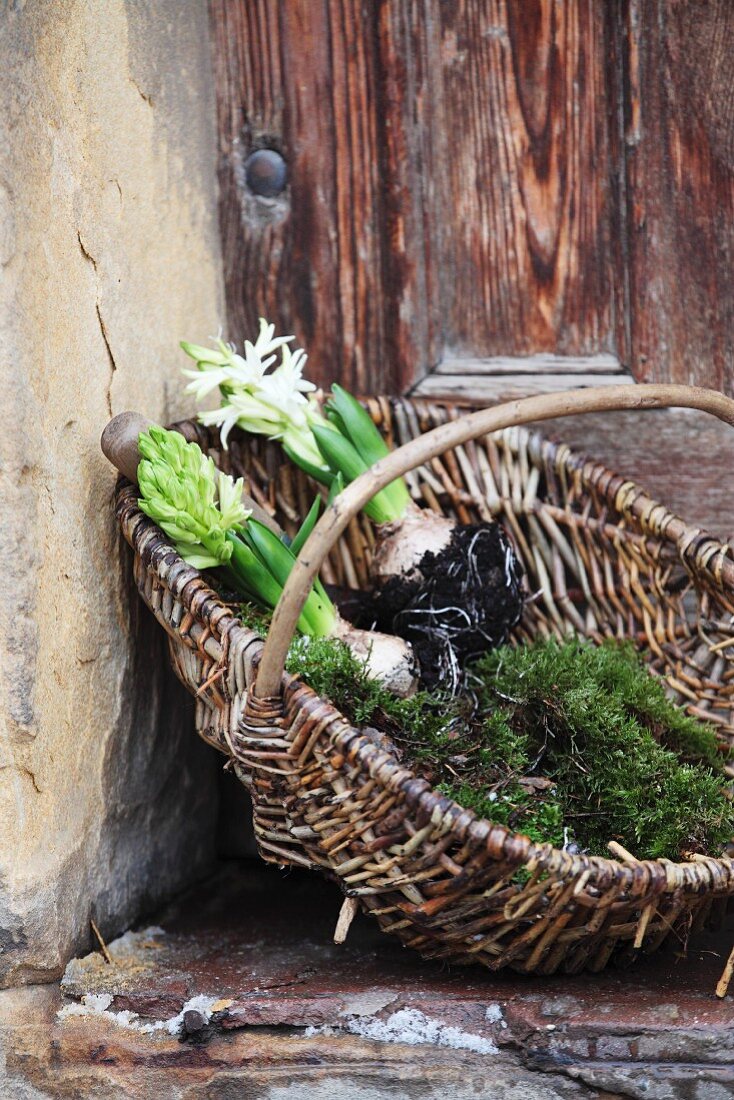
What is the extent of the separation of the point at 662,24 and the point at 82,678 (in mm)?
1187

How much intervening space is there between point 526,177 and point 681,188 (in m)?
0.22

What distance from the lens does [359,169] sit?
1596 mm

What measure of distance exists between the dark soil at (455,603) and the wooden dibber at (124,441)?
0.37 meters

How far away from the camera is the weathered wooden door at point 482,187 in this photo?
151 cm

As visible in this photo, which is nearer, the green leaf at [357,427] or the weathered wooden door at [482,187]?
the green leaf at [357,427]

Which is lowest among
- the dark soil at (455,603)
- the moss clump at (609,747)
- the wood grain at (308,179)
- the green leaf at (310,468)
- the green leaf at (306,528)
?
the moss clump at (609,747)

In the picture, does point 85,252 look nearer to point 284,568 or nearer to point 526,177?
point 284,568

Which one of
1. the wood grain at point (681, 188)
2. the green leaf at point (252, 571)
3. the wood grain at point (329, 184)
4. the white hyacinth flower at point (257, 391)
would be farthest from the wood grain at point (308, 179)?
the green leaf at point (252, 571)

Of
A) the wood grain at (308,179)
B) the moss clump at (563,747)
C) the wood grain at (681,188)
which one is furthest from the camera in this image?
the wood grain at (308,179)

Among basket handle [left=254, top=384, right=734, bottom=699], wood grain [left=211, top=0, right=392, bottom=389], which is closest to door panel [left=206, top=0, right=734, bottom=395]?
wood grain [left=211, top=0, right=392, bottom=389]

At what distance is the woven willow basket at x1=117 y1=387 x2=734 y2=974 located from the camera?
100 cm

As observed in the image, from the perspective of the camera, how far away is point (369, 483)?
3.41 feet

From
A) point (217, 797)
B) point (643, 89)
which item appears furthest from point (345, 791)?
point (643, 89)

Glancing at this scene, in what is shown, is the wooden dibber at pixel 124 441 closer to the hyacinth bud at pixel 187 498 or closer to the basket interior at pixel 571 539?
the hyacinth bud at pixel 187 498
